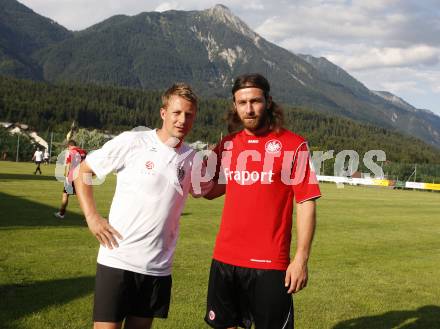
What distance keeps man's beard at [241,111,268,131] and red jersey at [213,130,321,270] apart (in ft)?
0.27

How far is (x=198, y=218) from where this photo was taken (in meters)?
16.3

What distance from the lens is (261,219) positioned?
380 cm

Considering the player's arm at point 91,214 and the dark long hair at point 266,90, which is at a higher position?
the dark long hair at point 266,90

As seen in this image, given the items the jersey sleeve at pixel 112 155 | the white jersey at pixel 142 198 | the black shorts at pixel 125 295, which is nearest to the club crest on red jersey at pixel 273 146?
the white jersey at pixel 142 198

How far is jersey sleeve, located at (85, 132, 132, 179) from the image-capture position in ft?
12.5

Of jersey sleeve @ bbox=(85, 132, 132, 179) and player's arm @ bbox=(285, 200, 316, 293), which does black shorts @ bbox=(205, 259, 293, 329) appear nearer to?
player's arm @ bbox=(285, 200, 316, 293)

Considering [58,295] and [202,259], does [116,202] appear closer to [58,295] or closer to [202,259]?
[58,295]

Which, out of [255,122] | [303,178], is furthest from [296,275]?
[255,122]

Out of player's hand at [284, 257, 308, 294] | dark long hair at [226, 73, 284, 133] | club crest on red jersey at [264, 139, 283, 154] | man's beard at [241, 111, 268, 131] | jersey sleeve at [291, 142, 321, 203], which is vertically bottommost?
player's hand at [284, 257, 308, 294]

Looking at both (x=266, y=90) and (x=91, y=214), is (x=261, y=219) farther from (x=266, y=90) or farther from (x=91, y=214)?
(x=91, y=214)

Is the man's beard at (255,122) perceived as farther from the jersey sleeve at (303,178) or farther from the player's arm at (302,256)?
the player's arm at (302,256)

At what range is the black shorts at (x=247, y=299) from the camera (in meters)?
3.77

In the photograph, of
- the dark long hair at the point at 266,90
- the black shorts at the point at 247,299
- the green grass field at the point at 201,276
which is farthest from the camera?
the green grass field at the point at 201,276

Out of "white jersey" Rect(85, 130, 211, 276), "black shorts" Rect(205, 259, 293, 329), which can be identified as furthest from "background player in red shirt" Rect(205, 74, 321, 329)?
"white jersey" Rect(85, 130, 211, 276)
